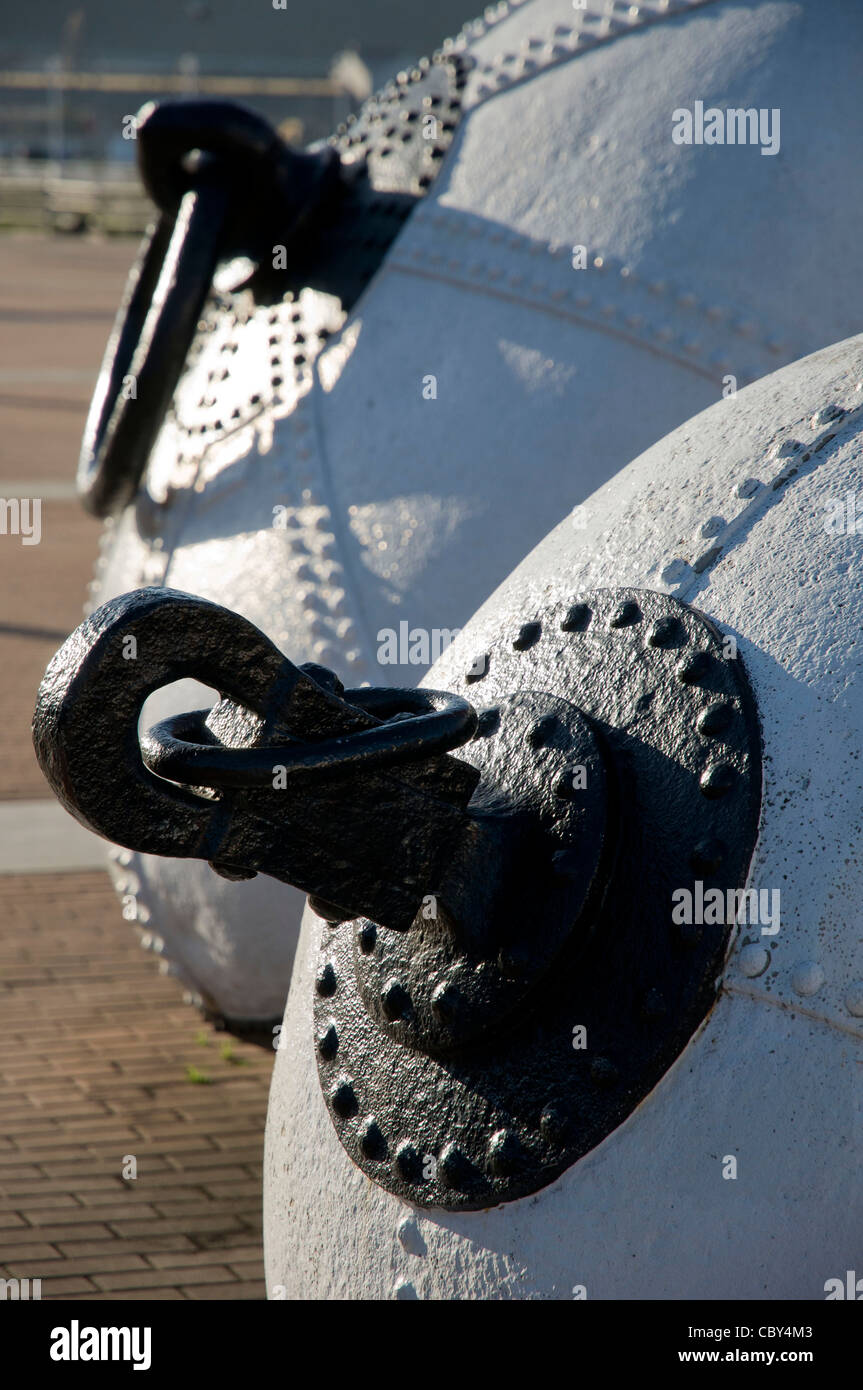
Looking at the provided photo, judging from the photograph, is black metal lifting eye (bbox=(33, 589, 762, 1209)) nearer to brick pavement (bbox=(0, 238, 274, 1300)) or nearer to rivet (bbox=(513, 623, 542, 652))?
rivet (bbox=(513, 623, 542, 652))

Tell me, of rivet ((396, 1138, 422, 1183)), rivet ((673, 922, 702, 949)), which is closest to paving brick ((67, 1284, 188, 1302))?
rivet ((396, 1138, 422, 1183))

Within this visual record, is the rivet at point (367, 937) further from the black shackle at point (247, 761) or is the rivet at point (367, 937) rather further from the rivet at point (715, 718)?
the rivet at point (715, 718)

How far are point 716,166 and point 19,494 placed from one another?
8899mm

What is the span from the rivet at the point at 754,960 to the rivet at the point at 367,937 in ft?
1.50

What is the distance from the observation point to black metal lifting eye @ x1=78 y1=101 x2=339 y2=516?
358 cm

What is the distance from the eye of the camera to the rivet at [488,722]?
6.07 ft

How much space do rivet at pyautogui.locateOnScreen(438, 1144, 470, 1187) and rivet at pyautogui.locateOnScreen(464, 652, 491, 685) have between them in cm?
57

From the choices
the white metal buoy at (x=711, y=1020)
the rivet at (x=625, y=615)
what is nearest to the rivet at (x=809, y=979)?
the white metal buoy at (x=711, y=1020)

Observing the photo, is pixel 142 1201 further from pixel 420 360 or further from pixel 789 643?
pixel 789 643

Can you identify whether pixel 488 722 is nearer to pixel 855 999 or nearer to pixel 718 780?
pixel 718 780

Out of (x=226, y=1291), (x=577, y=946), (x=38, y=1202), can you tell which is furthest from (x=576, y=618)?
(x=38, y=1202)

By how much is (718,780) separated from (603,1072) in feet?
1.04

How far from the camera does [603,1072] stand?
1.63 m
